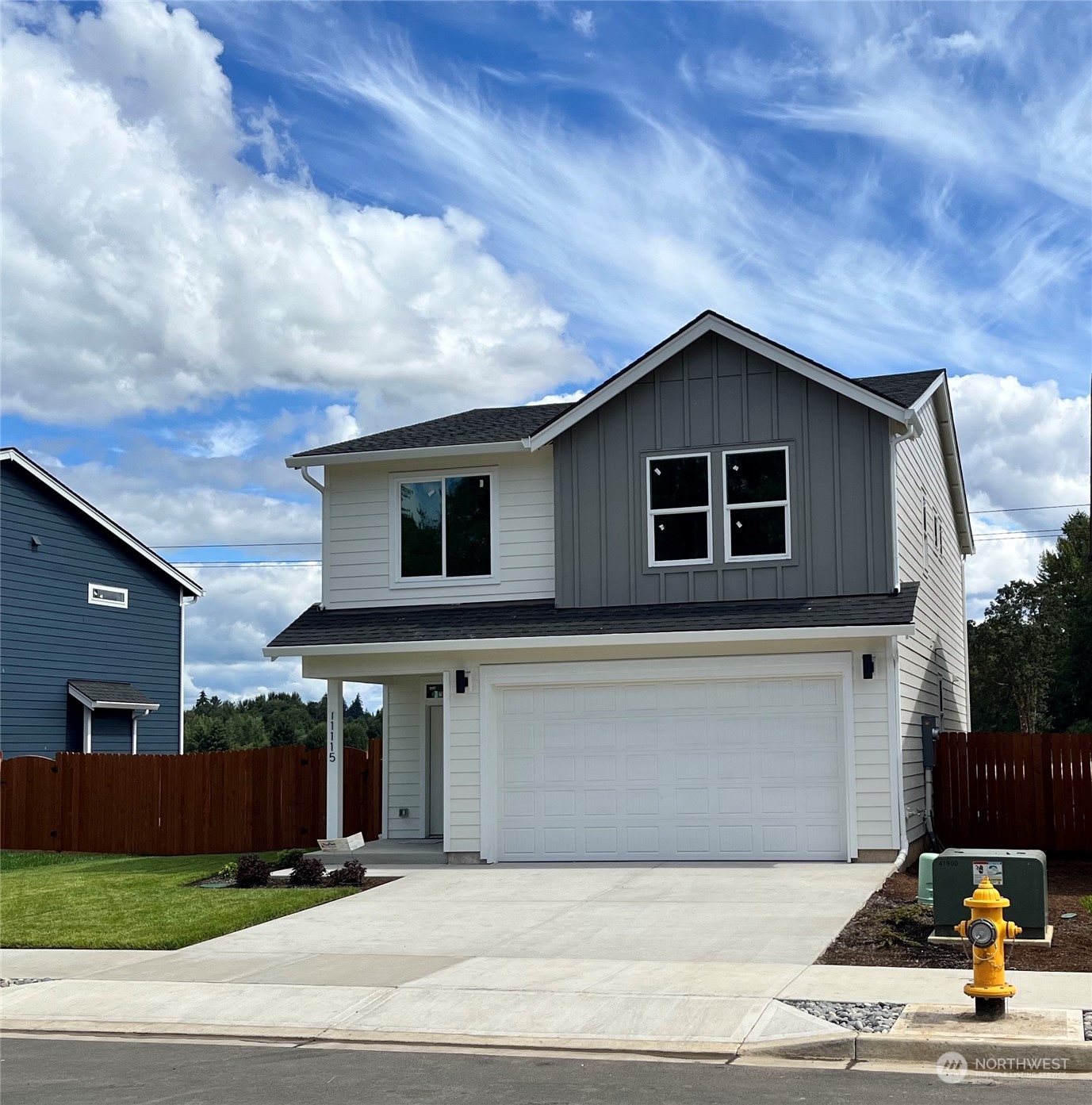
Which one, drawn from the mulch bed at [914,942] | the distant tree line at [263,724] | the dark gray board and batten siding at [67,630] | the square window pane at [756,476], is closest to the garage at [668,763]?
the square window pane at [756,476]

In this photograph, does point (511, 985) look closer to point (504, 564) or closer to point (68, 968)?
point (68, 968)

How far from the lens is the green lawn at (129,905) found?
14.0 m

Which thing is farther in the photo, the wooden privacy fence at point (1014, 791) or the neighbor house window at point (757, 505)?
the wooden privacy fence at point (1014, 791)

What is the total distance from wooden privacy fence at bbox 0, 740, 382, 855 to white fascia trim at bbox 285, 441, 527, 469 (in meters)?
5.04

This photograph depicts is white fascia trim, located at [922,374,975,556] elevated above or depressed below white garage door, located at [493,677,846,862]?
above

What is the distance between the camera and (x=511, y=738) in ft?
62.6

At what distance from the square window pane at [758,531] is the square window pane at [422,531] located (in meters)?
4.62

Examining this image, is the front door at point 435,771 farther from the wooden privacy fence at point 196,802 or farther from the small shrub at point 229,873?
the small shrub at point 229,873

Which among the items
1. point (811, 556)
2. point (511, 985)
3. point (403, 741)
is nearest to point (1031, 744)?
point (811, 556)

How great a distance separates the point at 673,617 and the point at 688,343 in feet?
12.7

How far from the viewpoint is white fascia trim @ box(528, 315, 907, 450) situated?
713 inches

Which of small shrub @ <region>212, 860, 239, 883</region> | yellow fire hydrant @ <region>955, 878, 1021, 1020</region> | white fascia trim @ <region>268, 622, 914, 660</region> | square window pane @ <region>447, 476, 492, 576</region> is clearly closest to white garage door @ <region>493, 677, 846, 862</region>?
white fascia trim @ <region>268, 622, 914, 660</region>

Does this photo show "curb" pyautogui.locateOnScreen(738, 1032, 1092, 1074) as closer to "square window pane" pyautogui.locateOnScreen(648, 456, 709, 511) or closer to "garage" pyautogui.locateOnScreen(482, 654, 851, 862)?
"garage" pyautogui.locateOnScreen(482, 654, 851, 862)

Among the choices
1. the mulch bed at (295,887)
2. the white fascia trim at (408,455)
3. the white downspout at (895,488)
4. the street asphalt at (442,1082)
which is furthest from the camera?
the white fascia trim at (408,455)
